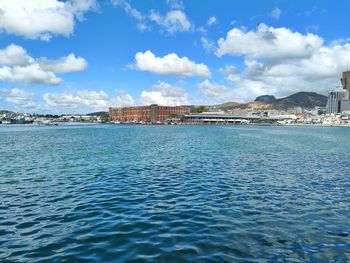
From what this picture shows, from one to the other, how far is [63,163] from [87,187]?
17874mm

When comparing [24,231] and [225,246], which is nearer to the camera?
[225,246]

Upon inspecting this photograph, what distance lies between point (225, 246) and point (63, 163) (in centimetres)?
3379

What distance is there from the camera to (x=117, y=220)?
18078mm

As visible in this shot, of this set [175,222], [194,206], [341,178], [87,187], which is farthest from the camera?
[341,178]

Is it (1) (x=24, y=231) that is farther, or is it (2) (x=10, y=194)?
(2) (x=10, y=194)

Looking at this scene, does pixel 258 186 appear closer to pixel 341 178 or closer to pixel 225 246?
pixel 341 178

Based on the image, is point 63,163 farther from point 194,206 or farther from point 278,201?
point 278,201

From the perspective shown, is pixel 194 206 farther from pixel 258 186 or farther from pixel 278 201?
pixel 258 186

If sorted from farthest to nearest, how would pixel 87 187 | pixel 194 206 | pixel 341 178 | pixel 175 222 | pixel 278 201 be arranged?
1. pixel 341 178
2. pixel 87 187
3. pixel 278 201
4. pixel 194 206
5. pixel 175 222

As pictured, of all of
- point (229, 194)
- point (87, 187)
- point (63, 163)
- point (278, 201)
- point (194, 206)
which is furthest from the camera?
point (63, 163)

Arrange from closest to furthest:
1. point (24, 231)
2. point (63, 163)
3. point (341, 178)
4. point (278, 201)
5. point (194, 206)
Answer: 1. point (24, 231)
2. point (194, 206)
3. point (278, 201)
4. point (341, 178)
5. point (63, 163)

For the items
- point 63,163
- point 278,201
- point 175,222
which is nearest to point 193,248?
point 175,222

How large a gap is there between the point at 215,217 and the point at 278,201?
6201 millimetres

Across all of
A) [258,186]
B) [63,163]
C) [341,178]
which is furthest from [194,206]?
[63,163]
